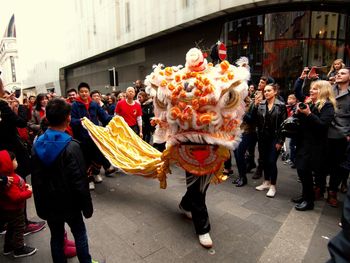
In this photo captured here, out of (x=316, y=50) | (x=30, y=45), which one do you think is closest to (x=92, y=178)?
(x=316, y=50)

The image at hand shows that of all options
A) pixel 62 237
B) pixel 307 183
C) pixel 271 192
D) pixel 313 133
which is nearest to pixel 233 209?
pixel 271 192

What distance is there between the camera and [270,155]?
4340 mm

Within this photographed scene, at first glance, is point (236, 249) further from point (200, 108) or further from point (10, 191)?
point (10, 191)

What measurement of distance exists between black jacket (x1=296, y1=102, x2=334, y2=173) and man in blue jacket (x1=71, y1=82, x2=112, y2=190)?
3.44 meters

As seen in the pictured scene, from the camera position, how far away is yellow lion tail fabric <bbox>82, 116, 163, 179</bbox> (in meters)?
3.83

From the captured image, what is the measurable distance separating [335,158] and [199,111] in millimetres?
2580

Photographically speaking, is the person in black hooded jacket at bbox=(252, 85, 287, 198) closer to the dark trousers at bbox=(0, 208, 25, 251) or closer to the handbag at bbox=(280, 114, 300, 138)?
the handbag at bbox=(280, 114, 300, 138)

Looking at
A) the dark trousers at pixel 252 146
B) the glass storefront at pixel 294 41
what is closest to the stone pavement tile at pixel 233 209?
the dark trousers at pixel 252 146

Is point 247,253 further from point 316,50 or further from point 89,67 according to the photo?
point 89,67

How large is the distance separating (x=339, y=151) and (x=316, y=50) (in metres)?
8.13

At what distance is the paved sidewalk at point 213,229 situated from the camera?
2.86 metres

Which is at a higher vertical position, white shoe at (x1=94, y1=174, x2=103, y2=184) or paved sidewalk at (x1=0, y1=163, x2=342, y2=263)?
white shoe at (x1=94, y1=174, x2=103, y2=184)

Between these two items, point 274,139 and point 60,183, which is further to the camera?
point 274,139

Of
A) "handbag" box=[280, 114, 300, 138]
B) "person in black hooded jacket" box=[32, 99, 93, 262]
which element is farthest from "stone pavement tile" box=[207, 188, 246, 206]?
"person in black hooded jacket" box=[32, 99, 93, 262]
